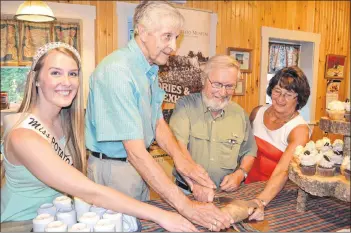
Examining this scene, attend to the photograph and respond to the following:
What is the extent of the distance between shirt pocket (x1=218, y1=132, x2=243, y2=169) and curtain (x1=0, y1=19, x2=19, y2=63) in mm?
1335

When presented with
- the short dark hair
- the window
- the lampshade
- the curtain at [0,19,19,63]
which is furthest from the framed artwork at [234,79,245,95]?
the curtain at [0,19,19,63]

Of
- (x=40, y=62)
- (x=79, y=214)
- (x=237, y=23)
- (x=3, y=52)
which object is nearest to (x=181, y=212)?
(x=79, y=214)

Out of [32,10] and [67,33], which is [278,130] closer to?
[32,10]

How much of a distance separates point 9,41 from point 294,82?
5.31 feet

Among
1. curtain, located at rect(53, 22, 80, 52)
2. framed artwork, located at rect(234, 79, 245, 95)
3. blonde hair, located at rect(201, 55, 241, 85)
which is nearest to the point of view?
blonde hair, located at rect(201, 55, 241, 85)

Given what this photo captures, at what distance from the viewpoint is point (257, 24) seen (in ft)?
7.03

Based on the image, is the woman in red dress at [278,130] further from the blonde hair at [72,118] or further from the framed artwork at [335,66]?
the blonde hair at [72,118]

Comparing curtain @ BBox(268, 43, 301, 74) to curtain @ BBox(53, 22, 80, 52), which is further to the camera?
curtain @ BBox(53, 22, 80, 52)

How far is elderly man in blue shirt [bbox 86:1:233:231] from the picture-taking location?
0.75m

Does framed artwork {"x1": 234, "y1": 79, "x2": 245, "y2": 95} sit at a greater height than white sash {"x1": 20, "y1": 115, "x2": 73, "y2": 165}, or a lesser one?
greater

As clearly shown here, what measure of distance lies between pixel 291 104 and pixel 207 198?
1.38 feet

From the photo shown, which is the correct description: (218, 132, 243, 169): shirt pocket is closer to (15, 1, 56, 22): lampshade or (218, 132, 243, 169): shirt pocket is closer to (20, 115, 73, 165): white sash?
(20, 115, 73, 165): white sash

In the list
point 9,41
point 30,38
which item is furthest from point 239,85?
point 9,41

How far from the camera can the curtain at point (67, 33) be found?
195cm
